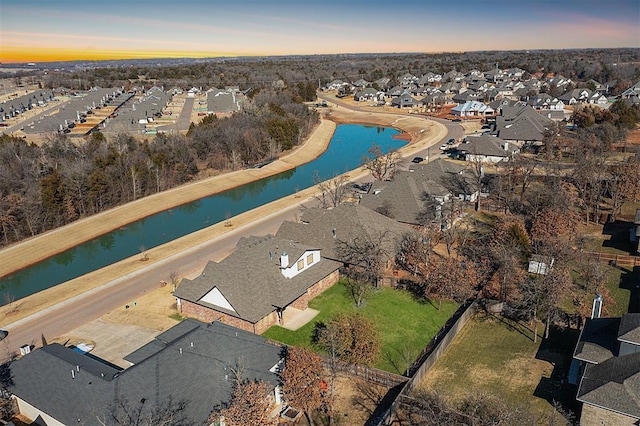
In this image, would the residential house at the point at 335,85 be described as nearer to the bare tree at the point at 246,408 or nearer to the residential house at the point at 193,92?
the residential house at the point at 193,92

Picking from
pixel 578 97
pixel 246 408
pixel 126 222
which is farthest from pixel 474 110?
pixel 246 408

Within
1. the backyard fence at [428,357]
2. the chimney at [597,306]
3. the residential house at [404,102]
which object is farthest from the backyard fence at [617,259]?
the residential house at [404,102]

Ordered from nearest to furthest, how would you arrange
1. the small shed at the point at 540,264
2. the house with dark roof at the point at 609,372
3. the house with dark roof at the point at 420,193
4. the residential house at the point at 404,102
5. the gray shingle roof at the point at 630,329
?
the house with dark roof at the point at 609,372, the gray shingle roof at the point at 630,329, the small shed at the point at 540,264, the house with dark roof at the point at 420,193, the residential house at the point at 404,102

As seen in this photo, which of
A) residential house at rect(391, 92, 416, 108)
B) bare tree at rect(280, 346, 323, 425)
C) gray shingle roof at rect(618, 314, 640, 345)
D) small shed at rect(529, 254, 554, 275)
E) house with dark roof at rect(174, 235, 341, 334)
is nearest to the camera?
bare tree at rect(280, 346, 323, 425)

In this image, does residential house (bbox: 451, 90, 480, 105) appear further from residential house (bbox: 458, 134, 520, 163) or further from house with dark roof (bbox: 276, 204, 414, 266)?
house with dark roof (bbox: 276, 204, 414, 266)

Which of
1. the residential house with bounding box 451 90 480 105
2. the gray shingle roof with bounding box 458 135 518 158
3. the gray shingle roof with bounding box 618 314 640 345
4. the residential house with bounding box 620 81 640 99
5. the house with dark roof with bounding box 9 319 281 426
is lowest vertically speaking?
the house with dark roof with bounding box 9 319 281 426

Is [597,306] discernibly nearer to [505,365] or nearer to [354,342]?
[505,365]

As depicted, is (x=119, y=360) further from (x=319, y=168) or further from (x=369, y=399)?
(x=319, y=168)

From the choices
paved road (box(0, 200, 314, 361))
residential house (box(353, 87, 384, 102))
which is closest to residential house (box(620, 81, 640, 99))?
residential house (box(353, 87, 384, 102))
